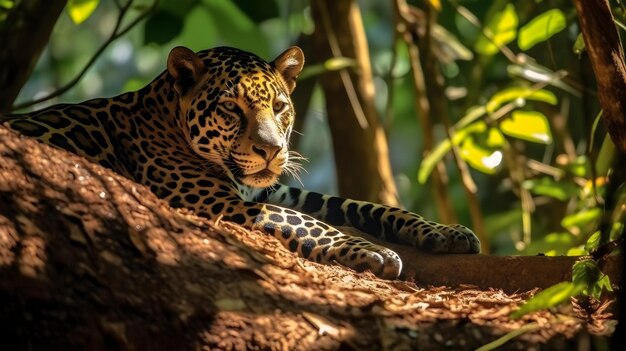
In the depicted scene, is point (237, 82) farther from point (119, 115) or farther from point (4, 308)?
point (4, 308)

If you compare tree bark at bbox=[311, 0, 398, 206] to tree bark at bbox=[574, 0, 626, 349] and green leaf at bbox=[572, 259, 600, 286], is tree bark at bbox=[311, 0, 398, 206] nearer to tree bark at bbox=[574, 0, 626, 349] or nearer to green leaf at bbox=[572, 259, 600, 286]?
tree bark at bbox=[574, 0, 626, 349]

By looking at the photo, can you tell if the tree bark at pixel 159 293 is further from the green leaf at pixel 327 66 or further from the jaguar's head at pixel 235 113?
the green leaf at pixel 327 66

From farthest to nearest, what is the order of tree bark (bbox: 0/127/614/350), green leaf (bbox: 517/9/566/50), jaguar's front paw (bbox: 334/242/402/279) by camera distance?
green leaf (bbox: 517/9/566/50)
jaguar's front paw (bbox: 334/242/402/279)
tree bark (bbox: 0/127/614/350)

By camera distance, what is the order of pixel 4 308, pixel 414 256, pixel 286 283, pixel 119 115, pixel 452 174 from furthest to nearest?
pixel 452 174 < pixel 119 115 < pixel 414 256 < pixel 286 283 < pixel 4 308

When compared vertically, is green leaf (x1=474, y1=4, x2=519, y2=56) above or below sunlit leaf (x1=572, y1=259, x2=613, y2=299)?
above

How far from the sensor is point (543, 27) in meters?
6.41

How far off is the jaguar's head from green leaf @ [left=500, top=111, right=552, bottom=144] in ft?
5.13

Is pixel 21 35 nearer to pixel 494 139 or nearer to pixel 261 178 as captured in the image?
pixel 261 178

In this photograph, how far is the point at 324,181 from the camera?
66.7 feet

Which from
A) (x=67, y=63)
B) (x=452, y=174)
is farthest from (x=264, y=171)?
(x=67, y=63)

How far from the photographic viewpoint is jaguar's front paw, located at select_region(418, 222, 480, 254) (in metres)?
5.73

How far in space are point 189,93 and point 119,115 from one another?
1.35 feet

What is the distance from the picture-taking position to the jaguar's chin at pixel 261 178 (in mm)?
5855

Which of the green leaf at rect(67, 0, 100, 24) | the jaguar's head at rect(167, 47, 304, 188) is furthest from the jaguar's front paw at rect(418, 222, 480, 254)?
the green leaf at rect(67, 0, 100, 24)
